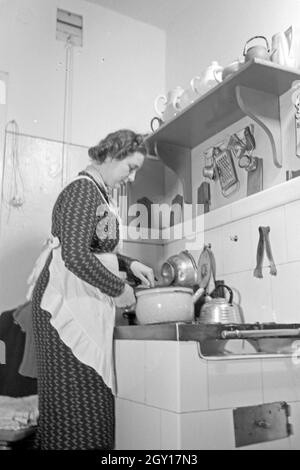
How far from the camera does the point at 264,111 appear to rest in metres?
1.27

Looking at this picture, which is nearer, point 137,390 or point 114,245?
point 137,390

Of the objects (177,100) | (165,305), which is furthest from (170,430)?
(177,100)

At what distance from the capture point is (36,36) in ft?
5.52

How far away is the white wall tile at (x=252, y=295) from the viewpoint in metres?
1.20

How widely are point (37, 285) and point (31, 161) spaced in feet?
1.85

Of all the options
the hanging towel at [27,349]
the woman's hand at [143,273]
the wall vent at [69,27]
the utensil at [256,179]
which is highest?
the wall vent at [69,27]

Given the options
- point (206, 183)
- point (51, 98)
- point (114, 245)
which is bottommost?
point (114, 245)

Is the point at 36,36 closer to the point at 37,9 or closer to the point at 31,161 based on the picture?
the point at 37,9

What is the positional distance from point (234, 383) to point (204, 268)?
1.90 ft

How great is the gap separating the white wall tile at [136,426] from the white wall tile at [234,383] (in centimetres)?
12

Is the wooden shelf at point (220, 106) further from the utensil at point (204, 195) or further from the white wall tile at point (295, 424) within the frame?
the white wall tile at point (295, 424)

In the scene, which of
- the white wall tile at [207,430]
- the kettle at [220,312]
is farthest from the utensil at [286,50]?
the white wall tile at [207,430]

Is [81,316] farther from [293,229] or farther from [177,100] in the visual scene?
[177,100]
